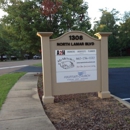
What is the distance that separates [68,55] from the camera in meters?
6.75

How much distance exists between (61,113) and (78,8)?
789cm

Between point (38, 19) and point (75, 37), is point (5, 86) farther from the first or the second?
point (75, 37)

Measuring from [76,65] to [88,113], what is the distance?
1.97 metres

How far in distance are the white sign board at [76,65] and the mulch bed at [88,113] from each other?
76 centimetres

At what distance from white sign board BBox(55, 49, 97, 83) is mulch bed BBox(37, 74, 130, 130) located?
2.50 feet

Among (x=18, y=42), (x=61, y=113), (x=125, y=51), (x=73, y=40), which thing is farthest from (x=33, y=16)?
(x=125, y=51)

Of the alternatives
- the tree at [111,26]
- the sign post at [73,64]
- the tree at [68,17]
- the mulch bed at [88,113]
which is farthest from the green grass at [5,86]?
the tree at [111,26]

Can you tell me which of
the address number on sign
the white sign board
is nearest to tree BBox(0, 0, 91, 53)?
the address number on sign

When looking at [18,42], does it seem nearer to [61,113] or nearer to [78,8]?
[78,8]

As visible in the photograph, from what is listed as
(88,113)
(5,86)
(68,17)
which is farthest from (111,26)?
(88,113)

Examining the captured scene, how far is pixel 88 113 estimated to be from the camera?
17.5 ft

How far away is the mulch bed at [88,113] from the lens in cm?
443

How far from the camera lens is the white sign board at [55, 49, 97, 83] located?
6738 millimetres

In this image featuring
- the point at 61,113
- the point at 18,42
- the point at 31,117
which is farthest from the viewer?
the point at 18,42
